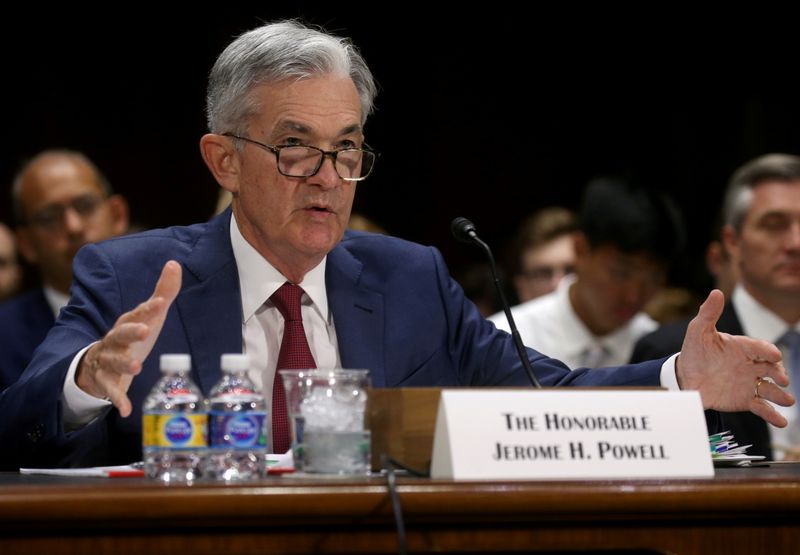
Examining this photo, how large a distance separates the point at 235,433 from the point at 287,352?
66 centimetres

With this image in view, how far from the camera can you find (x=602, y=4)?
224 inches

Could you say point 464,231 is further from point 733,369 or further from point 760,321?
point 760,321

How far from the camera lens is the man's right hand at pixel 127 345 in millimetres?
1584

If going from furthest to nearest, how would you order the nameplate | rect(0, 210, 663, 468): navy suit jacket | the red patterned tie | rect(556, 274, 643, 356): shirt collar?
1. rect(556, 274, 643, 356): shirt collar
2. the red patterned tie
3. rect(0, 210, 663, 468): navy suit jacket
4. the nameplate

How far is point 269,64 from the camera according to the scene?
224cm

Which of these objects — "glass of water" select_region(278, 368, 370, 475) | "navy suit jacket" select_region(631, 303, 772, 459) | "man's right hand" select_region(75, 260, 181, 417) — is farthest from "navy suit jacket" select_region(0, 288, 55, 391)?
"glass of water" select_region(278, 368, 370, 475)

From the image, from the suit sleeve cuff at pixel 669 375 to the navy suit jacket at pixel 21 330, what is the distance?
2.08m

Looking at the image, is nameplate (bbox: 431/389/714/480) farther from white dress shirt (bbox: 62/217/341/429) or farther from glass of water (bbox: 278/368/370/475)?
white dress shirt (bbox: 62/217/341/429)

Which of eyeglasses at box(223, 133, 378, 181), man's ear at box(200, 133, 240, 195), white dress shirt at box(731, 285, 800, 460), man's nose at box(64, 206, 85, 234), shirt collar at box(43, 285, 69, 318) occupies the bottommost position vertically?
white dress shirt at box(731, 285, 800, 460)

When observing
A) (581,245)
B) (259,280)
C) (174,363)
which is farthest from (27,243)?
(174,363)

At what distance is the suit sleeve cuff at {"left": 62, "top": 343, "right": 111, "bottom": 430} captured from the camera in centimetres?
183

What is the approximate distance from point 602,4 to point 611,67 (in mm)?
300

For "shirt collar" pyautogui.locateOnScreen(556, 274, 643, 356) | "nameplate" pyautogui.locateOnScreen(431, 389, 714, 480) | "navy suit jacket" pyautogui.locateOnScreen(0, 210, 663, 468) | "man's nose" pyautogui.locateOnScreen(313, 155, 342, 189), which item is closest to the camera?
"nameplate" pyautogui.locateOnScreen(431, 389, 714, 480)

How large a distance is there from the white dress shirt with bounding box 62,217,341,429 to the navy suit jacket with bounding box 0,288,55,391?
1.46 m
